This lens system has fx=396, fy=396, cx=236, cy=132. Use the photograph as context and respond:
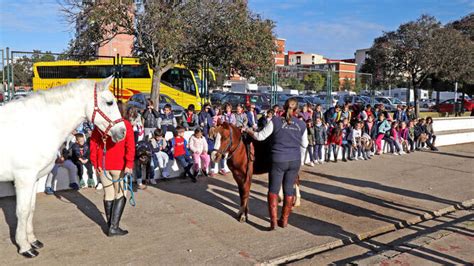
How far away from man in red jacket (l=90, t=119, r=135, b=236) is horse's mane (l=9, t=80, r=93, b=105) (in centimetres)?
60

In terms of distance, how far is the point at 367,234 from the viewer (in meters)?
6.13

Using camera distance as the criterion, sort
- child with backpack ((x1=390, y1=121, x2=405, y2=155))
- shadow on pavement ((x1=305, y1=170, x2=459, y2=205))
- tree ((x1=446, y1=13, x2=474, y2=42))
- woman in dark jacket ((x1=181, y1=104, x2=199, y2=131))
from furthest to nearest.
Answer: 1. tree ((x1=446, y1=13, x2=474, y2=42))
2. child with backpack ((x1=390, y1=121, x2=405, y2=155))
3. woman in dark jacket ((x1=181, y1=104, x2=199, y2=131))
4. shadow on pavement ((x1=305, y1=170, x2=459, y2=205))

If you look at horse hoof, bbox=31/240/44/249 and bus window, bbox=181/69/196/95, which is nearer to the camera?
horse hoof, bbox=31/240/44/249

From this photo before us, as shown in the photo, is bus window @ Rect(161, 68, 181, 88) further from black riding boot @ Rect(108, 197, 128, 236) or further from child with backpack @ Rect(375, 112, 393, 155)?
black riding boot @ Rect(108, 197, 128, 236)

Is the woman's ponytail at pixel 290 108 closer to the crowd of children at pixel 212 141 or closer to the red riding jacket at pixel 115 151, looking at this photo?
the crowd of children at pixel 212 141

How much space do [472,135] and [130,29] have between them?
53.3 feet

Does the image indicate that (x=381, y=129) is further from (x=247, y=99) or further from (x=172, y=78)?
(x=172, y=78)

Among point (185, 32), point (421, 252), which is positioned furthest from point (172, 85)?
point (421, 252)

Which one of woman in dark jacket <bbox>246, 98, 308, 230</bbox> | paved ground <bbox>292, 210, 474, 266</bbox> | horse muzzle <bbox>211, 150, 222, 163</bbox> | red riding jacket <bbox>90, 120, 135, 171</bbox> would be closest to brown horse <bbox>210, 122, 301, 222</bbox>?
horse muzzle <bbox>211, 150, 222, 163</bbox>

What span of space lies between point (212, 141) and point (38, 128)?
17.7ft

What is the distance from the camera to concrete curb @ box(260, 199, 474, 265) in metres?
5.09

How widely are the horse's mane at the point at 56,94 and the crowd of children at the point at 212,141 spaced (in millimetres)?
1061

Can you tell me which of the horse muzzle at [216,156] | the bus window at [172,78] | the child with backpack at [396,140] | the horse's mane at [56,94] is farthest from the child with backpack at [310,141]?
the bus window at [172,78]

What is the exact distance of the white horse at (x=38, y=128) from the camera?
467 cm
